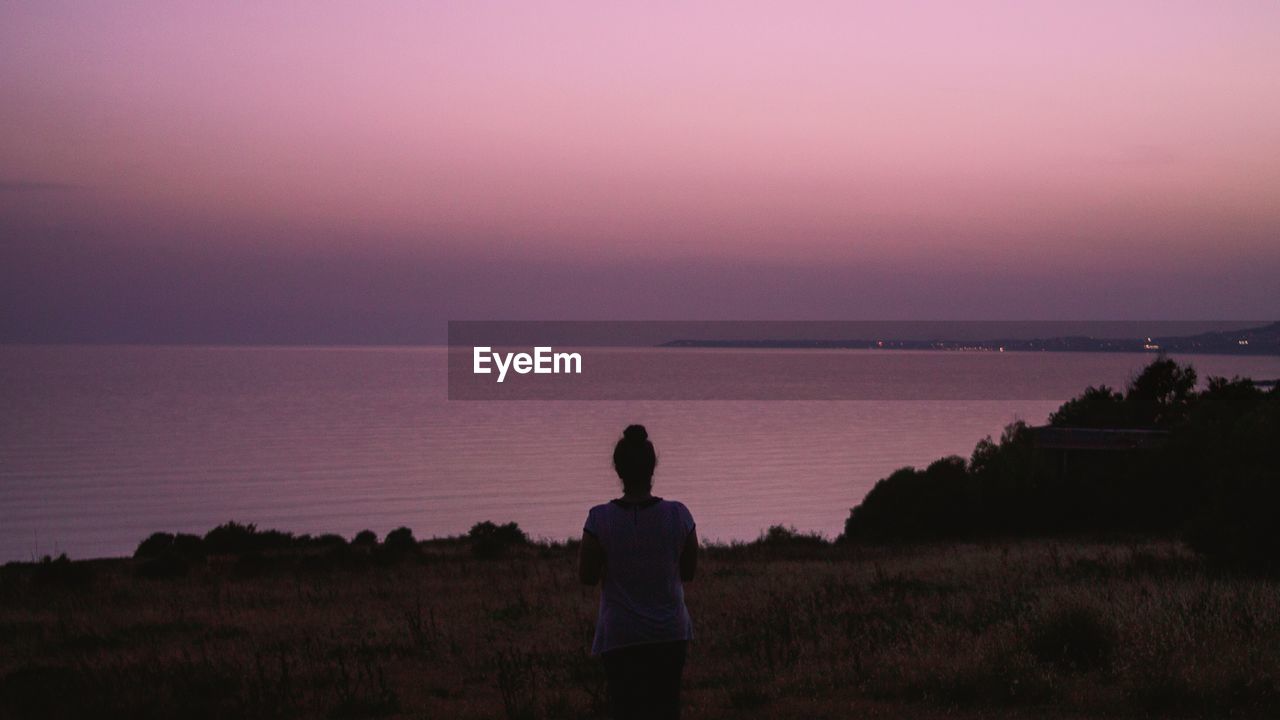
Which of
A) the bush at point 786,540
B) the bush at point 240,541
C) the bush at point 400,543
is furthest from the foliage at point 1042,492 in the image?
the bush at point 240,541

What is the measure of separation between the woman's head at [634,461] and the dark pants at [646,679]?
78 cm

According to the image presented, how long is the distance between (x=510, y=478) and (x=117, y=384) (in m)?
144

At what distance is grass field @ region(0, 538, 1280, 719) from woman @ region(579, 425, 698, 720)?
9.98 feet

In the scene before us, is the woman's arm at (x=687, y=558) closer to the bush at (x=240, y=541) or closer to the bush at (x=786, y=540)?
the bush at (x=786, y=540)

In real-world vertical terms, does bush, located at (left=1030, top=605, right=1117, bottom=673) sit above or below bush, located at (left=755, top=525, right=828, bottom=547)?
above

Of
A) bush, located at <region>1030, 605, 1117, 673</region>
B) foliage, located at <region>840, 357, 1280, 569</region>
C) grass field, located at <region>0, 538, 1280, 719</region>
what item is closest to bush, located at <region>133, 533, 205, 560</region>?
grass field, located at <region>0, 538, 1280, 719</region>

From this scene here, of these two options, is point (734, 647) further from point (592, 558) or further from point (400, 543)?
point (400, 543)

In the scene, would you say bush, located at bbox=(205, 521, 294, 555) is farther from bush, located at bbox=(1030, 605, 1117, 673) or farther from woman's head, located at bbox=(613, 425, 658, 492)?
woman's head, located at bbox=(613, 425, 658, 492)

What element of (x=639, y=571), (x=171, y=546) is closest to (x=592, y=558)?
(x=639, y=571)

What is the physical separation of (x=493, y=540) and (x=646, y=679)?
1111 inches

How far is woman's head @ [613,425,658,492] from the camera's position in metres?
5.73

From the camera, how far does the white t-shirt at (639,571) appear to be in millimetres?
5684

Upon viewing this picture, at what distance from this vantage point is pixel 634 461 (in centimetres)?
573

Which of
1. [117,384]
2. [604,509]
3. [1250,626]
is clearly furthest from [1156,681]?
[117,384]
